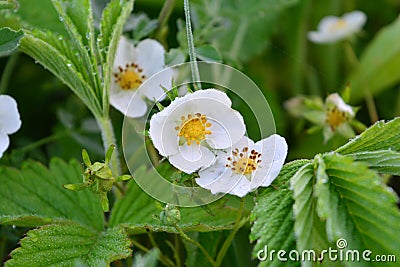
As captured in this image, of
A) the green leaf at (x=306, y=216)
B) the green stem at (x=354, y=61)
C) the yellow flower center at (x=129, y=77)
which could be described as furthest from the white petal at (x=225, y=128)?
the green stem at (x=354, y=61)

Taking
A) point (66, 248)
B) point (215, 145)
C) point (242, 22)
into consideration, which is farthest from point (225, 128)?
point (242, 22)

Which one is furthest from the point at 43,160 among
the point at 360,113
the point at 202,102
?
the point at 360,113

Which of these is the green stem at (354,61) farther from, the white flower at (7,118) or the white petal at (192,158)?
the white flower at (7,118)

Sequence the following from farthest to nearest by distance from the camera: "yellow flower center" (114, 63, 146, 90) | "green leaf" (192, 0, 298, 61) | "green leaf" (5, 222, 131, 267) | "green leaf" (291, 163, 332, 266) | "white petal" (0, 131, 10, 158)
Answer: "green leaf" (192, 0, 298, 61)
"yellow flower center" (114, 63, 146, 90)
"white petal" (0, 131, 10, 158)
"green leaf" (5, 222, 131, 267)
"green leaf" (291, 163, 332, 266)

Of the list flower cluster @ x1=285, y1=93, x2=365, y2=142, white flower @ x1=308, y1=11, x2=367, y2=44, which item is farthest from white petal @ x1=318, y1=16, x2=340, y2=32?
flower cluster @ x1=285, y1=93, x2=365, y2=142

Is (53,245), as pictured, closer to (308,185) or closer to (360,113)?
(308,185)

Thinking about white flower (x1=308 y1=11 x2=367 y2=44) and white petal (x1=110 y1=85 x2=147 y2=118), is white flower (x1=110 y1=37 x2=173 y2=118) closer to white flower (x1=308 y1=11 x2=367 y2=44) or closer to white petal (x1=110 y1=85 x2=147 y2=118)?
white petal (x1=110 y1=85 x2=147 y2=118)
